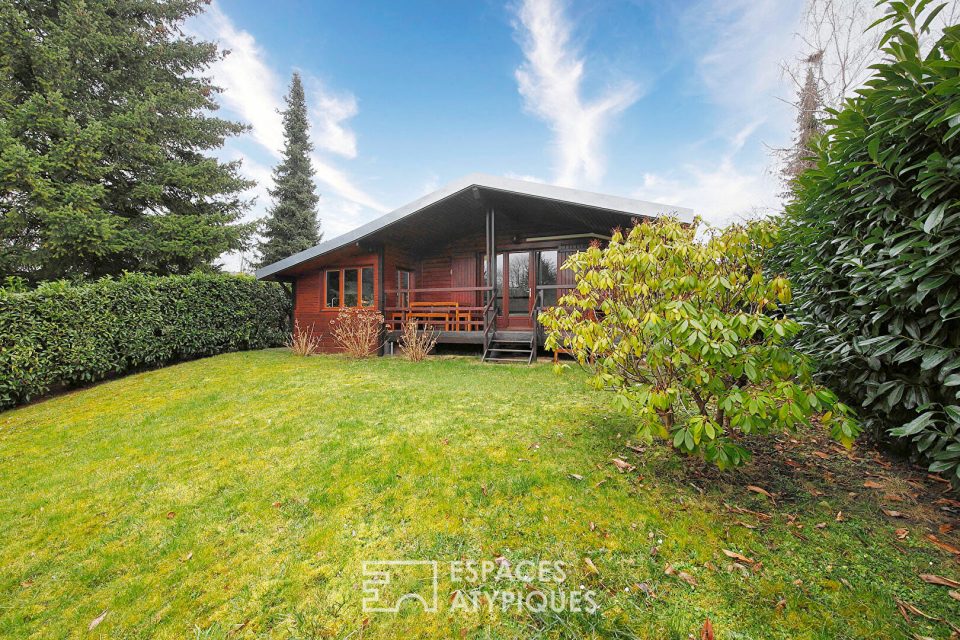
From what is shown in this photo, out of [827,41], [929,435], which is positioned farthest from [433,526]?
[827,41]

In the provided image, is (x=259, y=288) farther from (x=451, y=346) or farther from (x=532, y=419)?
(x=532, y=419)

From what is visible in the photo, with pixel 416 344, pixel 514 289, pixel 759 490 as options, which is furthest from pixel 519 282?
pixel 759 490

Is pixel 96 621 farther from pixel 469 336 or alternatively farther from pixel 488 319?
pixel 469 336

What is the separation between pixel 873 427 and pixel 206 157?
1655 centimetres

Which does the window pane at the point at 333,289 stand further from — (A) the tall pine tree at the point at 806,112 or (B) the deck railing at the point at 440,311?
(A) the tall pine tree at the point at 806,112

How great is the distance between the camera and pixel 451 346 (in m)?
9.65

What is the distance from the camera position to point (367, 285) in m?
10.1

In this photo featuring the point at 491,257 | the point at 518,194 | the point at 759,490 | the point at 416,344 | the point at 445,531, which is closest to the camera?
the point at 445,531

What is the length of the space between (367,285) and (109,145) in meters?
7.90

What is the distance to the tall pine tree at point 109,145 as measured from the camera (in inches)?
309

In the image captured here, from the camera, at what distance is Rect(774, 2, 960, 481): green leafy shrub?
1.58 meters

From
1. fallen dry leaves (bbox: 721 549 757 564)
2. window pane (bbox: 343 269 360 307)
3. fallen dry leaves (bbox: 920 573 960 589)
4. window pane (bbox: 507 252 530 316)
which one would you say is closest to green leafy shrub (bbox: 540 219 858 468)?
fallen dry leaves (bbox: 721 549 757 564)

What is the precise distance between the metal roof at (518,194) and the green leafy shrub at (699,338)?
3136mm

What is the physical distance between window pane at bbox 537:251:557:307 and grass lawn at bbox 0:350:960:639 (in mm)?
5817
